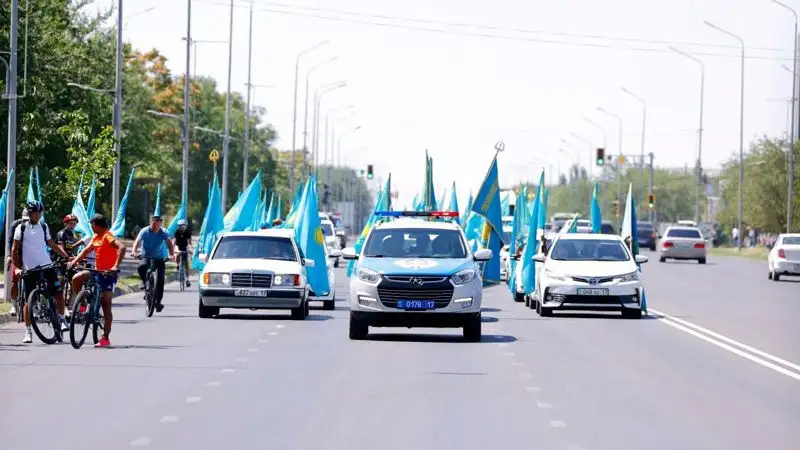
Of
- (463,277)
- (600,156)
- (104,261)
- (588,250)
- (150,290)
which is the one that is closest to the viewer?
(104,261)

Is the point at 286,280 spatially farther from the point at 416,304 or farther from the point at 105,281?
the point at 105,281

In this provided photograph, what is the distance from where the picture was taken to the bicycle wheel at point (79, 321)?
21.1 meters

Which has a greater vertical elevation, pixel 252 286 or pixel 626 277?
pixel 626 277

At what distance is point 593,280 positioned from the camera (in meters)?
30.3

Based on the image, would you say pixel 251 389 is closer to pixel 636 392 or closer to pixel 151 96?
pixel 636 392

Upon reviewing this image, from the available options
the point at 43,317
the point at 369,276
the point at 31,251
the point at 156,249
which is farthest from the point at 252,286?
the point at 31,251

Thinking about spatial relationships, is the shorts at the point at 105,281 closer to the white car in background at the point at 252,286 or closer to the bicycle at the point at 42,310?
the bicycle at the point at 42,310

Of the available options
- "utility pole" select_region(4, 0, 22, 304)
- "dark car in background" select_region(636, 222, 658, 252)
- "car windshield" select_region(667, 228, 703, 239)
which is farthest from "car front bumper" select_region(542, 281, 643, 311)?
"dark car in background" select_region(636, 222, 658, 252)

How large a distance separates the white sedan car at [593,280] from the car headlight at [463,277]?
7.08m

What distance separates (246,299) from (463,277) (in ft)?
21.4

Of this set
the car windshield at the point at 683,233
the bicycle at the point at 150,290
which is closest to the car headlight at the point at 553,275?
the bicycle at the point at 150,290

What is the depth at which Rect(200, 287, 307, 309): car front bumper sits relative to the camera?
28.9m

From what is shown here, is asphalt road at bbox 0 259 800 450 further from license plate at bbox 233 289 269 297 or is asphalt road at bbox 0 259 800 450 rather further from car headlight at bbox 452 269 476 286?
→ car headlight at bbox 452 269 476 286

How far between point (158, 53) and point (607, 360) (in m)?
86.3
